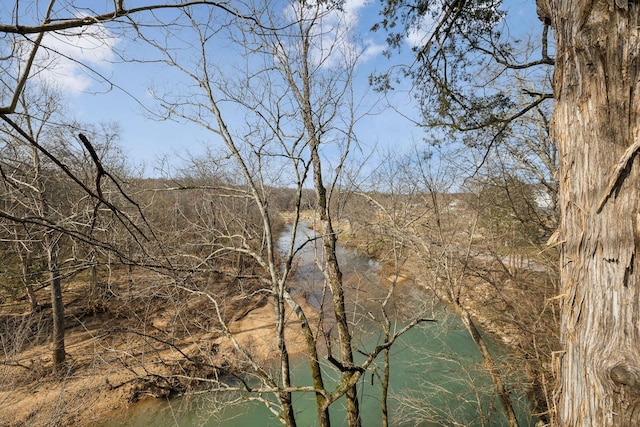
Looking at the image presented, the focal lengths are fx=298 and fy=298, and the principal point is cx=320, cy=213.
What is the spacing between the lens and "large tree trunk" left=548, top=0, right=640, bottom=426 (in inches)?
48.9

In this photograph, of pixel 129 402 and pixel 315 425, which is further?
pixel 129 402

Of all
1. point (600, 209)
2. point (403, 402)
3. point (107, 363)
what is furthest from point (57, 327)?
point (600, 209)

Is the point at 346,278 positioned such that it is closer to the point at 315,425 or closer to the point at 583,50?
the point at 315,425

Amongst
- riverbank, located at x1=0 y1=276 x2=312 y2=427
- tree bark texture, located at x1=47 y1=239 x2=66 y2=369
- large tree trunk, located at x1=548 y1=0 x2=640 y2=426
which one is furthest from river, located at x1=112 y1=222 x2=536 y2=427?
large tree trunk, located at x1=548 y1=0 x2=640 y2=426

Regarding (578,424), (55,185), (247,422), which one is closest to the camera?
(578,424)

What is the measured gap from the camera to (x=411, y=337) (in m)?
8.76

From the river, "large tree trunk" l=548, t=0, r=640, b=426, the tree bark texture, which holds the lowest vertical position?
the river

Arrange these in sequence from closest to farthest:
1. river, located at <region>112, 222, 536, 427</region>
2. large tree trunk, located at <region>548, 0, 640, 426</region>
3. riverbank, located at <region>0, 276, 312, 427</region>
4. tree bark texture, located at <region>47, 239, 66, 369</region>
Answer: large tree trunk, located at <region>548, 0, 640, 426</region> < riverbank, located at <region>0, 276, 312, 427</region> < river, located at <region>112, 222, 536, 427</region> < tree bark texture, located at <region>47, 239, 66, 369</region>

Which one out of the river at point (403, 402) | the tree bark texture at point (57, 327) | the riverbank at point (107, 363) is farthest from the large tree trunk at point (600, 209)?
the tree bark texture at point (57, 327)

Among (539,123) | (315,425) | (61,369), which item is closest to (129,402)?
(61,369)

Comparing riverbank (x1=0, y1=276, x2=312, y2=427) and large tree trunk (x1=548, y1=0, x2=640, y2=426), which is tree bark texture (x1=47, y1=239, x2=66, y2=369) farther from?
large tree trunk (x1=548, y1=0, x2=640, y2=426)

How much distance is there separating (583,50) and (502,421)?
277 inches

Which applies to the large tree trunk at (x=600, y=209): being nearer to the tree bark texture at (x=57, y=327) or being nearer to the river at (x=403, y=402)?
the river at (x=403, y=402)

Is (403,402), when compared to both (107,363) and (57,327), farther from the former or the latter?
(57,327)
